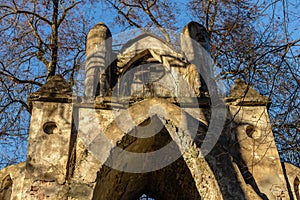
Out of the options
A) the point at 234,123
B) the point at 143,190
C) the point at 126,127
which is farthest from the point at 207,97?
the point at 143,190

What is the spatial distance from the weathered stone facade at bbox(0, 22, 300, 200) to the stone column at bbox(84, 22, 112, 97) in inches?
0.9

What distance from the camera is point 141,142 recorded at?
23.6 feet

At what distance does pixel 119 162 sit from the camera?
6.93 meters

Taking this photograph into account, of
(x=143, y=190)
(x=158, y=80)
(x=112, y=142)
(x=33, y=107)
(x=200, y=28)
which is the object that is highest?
(x=200, y=28)

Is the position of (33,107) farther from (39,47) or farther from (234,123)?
(39,47)

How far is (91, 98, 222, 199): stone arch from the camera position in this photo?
6.19 m

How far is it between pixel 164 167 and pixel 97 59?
247cm

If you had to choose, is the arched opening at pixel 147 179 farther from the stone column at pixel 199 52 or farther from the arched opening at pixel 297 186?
the arched opening at pixel 297 186

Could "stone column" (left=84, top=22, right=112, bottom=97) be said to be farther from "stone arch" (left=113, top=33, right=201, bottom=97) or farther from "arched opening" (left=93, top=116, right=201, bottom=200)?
"arched opening" (left=93, top=116, right=201, bottom=200)

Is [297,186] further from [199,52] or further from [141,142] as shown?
[199,52]

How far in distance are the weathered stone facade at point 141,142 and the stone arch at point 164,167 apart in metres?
0.02

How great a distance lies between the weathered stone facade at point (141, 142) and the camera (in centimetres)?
629

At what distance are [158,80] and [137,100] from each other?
1.88 metres

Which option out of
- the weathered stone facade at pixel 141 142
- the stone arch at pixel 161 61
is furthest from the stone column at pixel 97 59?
the stone arch at pixel 161 61
